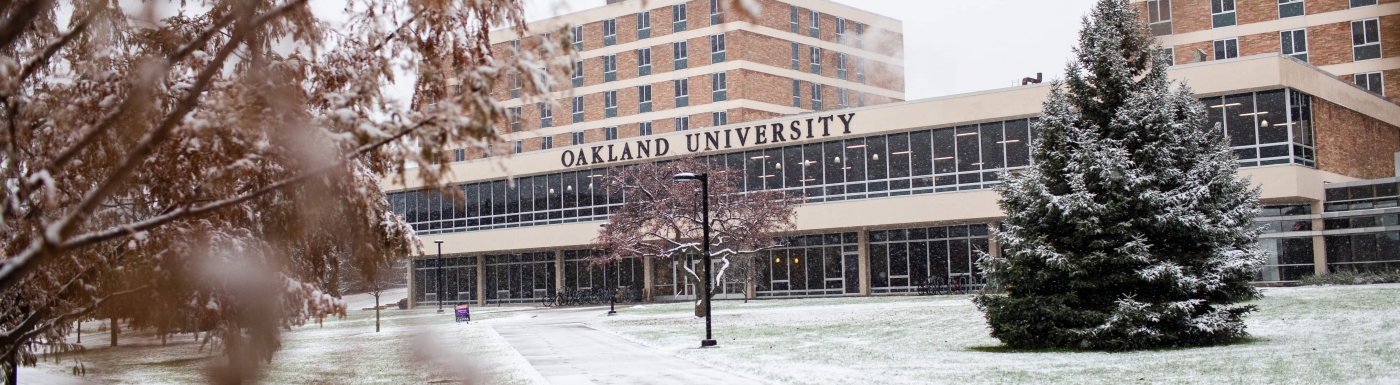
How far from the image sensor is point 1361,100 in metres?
38.7

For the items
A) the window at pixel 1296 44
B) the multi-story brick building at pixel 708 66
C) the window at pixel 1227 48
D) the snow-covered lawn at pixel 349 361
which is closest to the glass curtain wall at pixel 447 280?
the multi-story brick building at pixel 708 66

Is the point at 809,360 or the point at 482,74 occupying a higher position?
the point at 482,74

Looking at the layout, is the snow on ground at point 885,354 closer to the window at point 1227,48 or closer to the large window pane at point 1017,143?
the large window pane at point 1017,143

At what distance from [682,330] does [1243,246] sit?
1316 centimetres

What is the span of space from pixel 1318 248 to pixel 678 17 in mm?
31634

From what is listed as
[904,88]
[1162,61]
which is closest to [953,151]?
[1162,61]

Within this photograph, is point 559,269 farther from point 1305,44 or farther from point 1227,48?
point 1305,44

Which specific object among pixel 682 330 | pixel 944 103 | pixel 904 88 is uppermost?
pixel 904 88

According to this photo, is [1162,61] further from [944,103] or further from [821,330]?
[944,103]

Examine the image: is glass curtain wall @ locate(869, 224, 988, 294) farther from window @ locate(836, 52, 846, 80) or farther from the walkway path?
window @ locate(836, 52, 846, 80)

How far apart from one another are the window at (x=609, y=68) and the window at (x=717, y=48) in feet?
20.9

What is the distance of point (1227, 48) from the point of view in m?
47.0

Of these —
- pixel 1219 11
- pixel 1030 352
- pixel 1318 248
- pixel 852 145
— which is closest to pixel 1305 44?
pixel 1219 11

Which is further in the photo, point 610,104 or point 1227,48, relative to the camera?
point 610,104
